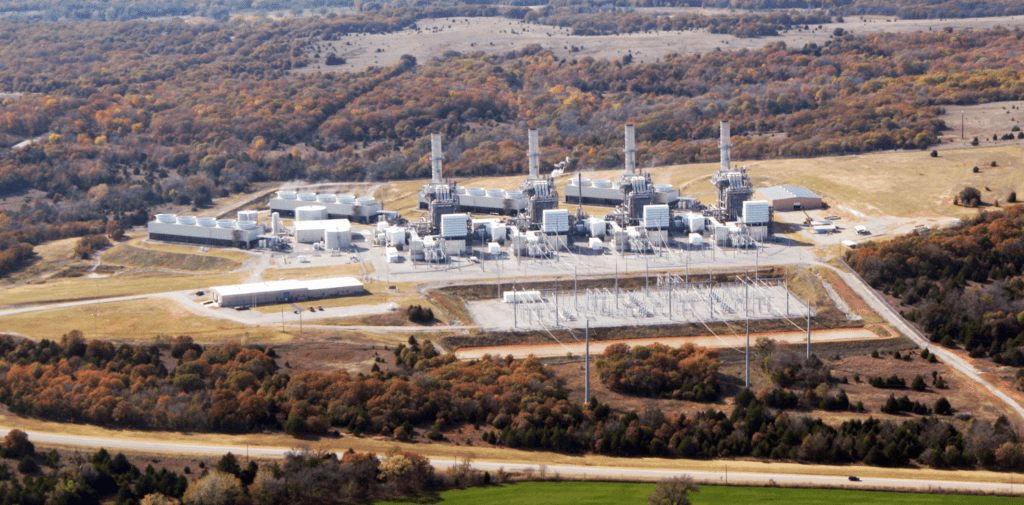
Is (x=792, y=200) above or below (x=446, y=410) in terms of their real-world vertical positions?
above

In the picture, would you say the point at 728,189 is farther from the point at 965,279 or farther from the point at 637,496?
the point at 637,496

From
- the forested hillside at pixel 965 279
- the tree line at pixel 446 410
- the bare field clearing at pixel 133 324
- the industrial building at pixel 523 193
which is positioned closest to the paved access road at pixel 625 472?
the tree line at pixel 446 410

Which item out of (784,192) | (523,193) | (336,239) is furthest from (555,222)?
(784,192)

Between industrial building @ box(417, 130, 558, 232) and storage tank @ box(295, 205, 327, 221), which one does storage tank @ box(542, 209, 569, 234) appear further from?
storage tank @ box(295, 205, 327, 221)

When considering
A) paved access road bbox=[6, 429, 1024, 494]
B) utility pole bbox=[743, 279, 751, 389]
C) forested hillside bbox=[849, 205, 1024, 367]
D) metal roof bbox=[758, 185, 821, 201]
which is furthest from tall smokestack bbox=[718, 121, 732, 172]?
paved access road bbox=[6, 429, 1024, 494]

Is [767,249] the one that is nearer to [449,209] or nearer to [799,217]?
[799,217]

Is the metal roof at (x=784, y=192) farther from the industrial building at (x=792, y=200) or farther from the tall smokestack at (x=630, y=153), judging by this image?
the tall smokestack at (x=630, y=153)
